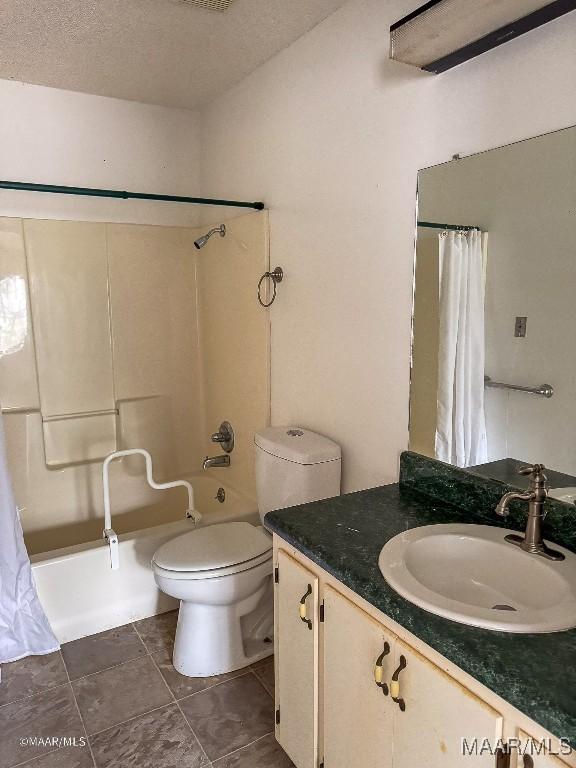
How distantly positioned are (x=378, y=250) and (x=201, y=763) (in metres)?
1.76

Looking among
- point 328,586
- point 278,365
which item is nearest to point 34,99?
point 278,365

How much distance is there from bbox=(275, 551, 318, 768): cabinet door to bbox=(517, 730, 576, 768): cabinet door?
60cm

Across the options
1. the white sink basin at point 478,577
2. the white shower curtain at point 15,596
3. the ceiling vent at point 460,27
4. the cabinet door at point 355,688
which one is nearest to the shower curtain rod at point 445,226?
the ceiling vent at point 460,27

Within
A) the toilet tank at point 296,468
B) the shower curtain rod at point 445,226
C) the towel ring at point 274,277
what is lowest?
the toilet tank at point 296,468

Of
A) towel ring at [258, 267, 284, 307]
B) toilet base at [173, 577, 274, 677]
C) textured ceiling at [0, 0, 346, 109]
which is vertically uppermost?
textured ceiling at [0, 0, 346, 109]

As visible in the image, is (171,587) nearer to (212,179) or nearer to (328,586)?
(328,586)

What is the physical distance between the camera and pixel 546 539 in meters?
1.37

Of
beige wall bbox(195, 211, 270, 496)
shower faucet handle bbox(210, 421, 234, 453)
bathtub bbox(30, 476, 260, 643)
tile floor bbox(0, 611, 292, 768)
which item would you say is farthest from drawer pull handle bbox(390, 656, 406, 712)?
shower faucet handle bbox(210, 421, 234, 453)

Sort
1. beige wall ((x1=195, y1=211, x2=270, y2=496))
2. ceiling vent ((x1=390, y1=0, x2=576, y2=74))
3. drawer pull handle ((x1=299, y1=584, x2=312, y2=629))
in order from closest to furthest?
ceiling vent ((x1=390, y1=0, x2=576, y2=74))
drawer pull handle ((x1=299, y1=584, x2=312, y2=629))
beige wall ((x1=195, y1=211, x2=270, y2=496))

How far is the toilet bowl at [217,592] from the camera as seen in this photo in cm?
199

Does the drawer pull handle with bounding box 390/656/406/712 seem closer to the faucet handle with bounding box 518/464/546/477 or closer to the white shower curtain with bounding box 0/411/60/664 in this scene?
the faucet handle with bounding box 518/464/546/477

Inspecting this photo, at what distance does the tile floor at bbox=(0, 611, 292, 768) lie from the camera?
174cm

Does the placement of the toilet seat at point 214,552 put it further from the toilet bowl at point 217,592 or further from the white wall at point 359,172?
the white wall at point 359,172

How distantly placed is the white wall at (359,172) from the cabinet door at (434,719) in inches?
33.8
